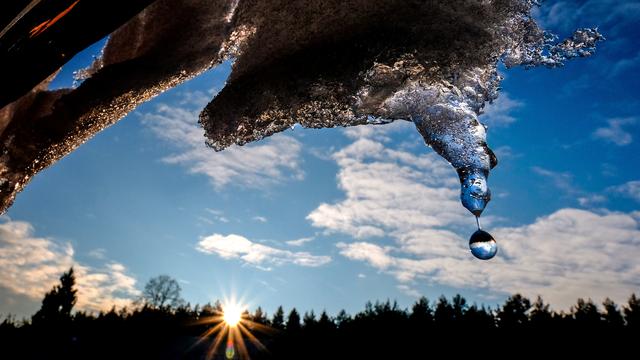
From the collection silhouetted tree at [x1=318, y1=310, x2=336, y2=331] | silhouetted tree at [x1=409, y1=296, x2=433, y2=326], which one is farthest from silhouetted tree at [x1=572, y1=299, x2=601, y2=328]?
silhouetted tree at [x1=318, y1=310, x2=336, y2=331]

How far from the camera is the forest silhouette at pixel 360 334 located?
9555 millimetres

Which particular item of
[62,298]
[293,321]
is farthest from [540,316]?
[62,298]

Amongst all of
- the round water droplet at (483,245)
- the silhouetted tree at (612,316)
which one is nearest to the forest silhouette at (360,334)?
the silhouetted tree at (612,316)

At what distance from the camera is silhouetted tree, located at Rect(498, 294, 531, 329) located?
35.5 feet

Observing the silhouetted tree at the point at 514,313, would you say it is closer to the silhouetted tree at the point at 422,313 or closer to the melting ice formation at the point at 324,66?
the silhouetted tree at the point at 422,313

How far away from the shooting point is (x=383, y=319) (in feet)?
42.6

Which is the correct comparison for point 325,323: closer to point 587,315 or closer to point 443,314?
point 443,314

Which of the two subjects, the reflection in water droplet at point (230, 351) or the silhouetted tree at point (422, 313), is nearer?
the silhouetted tree at point (422, 313)

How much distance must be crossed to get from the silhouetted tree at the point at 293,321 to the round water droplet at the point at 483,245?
15.4 meters

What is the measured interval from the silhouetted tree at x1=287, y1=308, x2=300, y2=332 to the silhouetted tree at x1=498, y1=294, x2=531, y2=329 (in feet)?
25.6

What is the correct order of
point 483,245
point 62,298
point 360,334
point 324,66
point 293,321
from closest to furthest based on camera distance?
1. point 483,245
2. point 324,66
3. point 360,334
4. point 293,321
5. point 62,298

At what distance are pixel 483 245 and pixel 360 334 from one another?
1251 centimetres

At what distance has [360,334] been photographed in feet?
43.3

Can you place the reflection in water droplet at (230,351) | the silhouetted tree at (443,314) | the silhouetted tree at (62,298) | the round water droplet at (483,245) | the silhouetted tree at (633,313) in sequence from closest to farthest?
the round water droplet at (483,245) → the silhouetted tree at (633,313) → the silhouetted tree at (443,314) → the reflection in water droplet at (230,351) → the silhouetted tree at (62,298)
